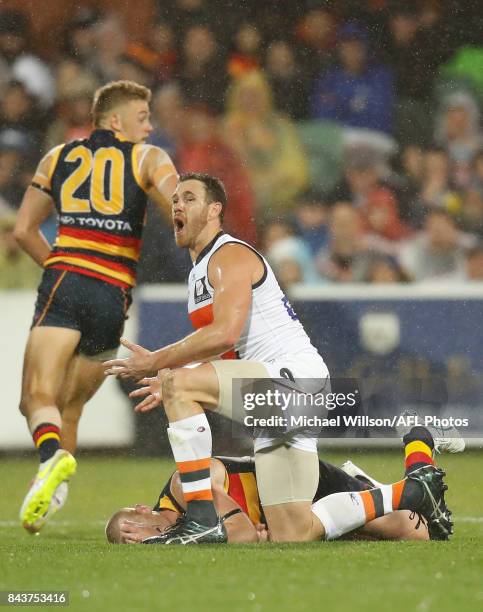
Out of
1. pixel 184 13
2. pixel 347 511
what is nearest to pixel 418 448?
pixel 347 511

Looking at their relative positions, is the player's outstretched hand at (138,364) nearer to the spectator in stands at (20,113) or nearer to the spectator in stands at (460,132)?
the spectator in stands at (20,113)

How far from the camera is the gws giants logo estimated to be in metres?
5.23

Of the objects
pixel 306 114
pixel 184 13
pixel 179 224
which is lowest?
pixel 179 224

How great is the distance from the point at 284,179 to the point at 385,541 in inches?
210

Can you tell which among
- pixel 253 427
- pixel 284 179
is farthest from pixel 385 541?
pixel 284 179

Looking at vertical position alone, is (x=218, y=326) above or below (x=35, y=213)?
below

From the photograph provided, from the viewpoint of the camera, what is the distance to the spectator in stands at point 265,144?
9.91m

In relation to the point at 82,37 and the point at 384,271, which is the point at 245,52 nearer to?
the point at 82,37

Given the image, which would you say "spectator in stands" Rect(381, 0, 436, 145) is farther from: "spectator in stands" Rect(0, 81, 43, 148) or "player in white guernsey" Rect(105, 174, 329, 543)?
"player in white guernsey" Rect(105, 174, 329, 543)

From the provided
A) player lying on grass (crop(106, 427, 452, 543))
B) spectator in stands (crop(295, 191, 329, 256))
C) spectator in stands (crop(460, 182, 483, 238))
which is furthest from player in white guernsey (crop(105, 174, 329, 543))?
spectator in stands (crop(460, 182, 483, 238))

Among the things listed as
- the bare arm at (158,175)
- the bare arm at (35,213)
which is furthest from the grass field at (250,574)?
the bare arm at (158,175)

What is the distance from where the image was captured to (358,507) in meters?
5.07

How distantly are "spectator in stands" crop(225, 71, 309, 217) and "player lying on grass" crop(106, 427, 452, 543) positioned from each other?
14.9 feet

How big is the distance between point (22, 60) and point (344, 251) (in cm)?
297
